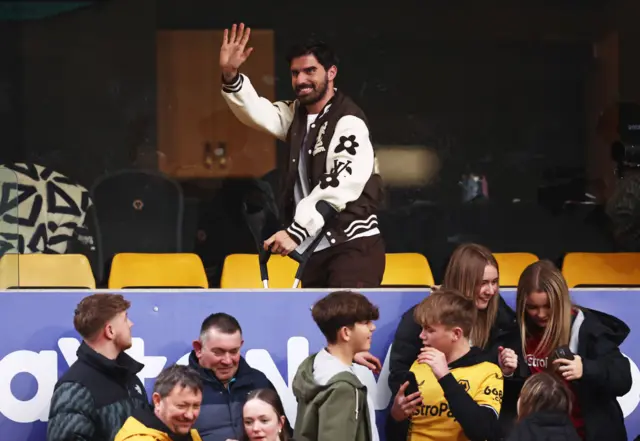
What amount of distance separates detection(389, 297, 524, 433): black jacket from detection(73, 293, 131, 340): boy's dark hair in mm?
1198

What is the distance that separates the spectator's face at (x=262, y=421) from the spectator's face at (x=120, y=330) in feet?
2.37

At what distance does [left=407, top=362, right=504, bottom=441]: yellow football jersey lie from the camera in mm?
4992

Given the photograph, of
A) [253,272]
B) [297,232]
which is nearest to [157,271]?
[253,272]

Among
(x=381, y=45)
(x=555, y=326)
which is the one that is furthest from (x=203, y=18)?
(x=555, y=326)

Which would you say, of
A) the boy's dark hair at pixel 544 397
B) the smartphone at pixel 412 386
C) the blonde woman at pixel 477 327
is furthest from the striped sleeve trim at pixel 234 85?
the boy's dark hair at pixel 544 397

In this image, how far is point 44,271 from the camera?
23.8 ft

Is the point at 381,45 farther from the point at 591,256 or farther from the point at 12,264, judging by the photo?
the point at 12,264

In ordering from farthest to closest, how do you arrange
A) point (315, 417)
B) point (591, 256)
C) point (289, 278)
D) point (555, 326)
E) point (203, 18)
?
point (203, 18) → point (591, 256) → point (289, 278) → point (555, 326) → point (315, 417)

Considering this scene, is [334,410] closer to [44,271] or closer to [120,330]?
[120,330]

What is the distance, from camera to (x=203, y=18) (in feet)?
30.1

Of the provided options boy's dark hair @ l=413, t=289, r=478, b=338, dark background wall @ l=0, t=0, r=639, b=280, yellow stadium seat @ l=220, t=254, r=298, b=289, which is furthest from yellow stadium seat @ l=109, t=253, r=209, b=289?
boy's dark hair @ l=413, t=289, r=478, b=338

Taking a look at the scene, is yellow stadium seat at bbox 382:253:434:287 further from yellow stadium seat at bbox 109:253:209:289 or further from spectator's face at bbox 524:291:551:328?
spectator's face at bbox 524:291:551:328

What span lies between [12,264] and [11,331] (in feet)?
2.12

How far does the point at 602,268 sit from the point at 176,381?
177 inches
